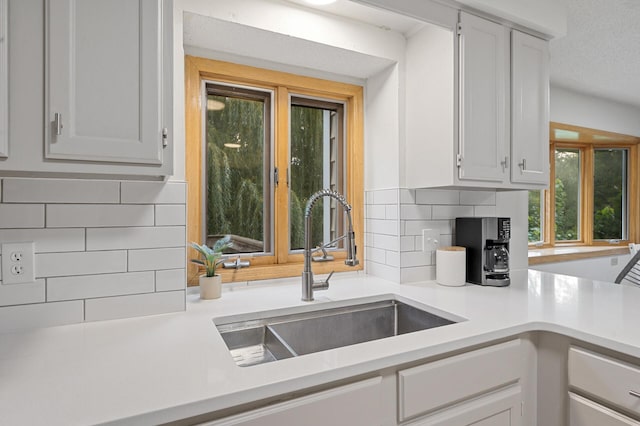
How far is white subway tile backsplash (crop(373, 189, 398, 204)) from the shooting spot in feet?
5.65

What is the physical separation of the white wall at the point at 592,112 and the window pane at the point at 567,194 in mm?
383

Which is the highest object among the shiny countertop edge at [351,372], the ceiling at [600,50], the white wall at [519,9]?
the ceiling at [600,50]

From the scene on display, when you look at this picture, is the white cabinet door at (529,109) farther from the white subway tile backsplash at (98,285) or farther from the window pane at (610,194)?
the window pane at (610,194)

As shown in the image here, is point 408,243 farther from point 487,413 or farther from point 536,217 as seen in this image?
point 536,217

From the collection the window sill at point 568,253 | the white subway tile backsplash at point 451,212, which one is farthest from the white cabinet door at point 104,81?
the window sill at point 568,253

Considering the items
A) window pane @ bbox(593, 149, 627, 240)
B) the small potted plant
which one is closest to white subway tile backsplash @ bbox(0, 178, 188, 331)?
the small potted plant

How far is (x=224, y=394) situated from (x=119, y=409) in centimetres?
19

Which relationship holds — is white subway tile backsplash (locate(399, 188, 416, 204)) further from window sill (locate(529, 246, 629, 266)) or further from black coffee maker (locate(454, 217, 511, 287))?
window sill (locate(529, 246, 629, 266))

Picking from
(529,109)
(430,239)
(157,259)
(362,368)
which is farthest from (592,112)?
(157,259)

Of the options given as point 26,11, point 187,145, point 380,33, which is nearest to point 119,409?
point 26,11

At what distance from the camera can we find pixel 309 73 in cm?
179

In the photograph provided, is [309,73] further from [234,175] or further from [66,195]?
[66,195]

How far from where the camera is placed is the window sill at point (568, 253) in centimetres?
298

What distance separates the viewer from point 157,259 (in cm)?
124
